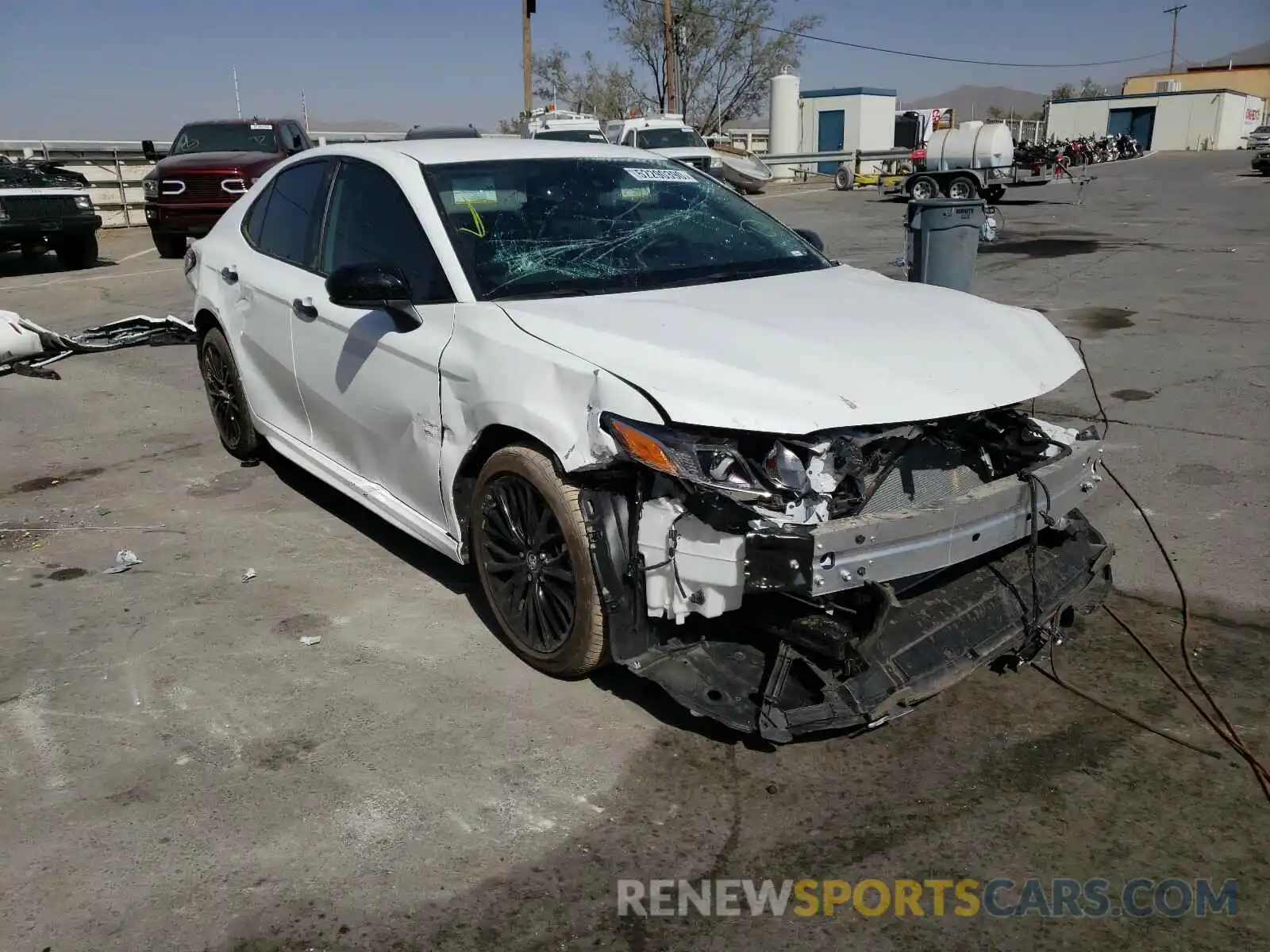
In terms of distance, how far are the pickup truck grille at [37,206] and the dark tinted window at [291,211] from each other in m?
10.3

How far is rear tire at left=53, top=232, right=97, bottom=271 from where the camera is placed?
1495 cm

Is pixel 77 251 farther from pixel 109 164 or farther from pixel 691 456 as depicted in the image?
pixel 691 456

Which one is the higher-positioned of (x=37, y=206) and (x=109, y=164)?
(x=109, y=164)

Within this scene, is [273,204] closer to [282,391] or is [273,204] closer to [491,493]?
[282,391]

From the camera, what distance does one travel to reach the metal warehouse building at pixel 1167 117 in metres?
59.9

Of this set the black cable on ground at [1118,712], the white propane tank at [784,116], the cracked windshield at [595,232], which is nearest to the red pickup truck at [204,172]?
the cracked windshield at [595,232]

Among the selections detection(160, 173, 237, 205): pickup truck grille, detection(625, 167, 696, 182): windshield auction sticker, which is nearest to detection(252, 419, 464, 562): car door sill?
detection(625, 167, 696, 182): windshield auction sticker

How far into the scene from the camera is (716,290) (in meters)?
3.86

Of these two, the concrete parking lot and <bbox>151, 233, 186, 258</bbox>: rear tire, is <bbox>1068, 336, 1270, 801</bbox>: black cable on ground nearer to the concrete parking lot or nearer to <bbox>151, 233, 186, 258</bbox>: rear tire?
the concrete parking lot

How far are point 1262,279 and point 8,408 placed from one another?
40.2 feet

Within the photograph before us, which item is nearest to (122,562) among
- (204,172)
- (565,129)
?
(204,172)

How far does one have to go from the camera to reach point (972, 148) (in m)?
24.6

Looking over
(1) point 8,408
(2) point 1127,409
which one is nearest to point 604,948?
(2) point 1127,409

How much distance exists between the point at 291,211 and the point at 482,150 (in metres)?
1.13
